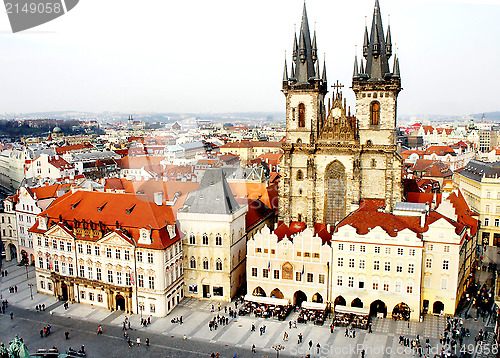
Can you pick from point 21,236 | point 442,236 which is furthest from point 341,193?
point 21,236

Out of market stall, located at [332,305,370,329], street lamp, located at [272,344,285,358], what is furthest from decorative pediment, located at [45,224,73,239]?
market stall, located at [332,305,370,329]

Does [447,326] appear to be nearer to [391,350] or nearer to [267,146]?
[391,350]

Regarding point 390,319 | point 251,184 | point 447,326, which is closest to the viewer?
point 447,326

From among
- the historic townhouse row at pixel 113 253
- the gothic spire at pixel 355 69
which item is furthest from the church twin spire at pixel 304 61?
the historic townhouse row at pixel 113 253

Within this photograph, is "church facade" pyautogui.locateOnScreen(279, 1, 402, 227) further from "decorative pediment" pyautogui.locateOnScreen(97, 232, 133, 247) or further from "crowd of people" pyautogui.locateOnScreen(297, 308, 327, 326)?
"decorative pediment" pyautogui.locateOnScreen(97, 232, 133, 247)

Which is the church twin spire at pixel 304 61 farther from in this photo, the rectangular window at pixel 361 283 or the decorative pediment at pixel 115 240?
the decorative pediment at pixel 115 240

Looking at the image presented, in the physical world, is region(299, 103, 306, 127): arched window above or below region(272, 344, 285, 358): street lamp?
above
